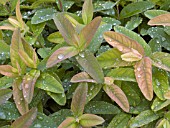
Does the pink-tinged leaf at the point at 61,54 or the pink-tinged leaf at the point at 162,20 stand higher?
the pink-tinged leaf at the point at 162,20

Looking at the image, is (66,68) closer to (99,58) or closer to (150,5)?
A: (99,58)

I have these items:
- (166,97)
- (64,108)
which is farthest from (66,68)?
(166,97)

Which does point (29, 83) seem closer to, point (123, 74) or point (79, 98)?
point (79, 98)

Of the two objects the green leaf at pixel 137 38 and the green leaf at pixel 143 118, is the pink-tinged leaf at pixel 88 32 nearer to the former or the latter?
the green leaf at pixel 137 38

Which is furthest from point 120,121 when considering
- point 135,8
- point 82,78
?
point 135,8

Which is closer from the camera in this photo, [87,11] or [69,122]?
[69,122]

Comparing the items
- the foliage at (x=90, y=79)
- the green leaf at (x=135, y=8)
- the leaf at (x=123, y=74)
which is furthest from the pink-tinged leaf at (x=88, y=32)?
the green leaf at (x=135, y=8)
